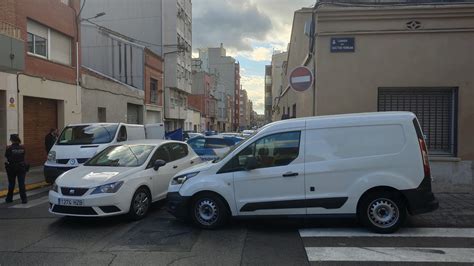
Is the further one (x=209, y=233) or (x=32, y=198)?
(x=32, y=198)

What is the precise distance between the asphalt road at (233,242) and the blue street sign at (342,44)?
4.52m

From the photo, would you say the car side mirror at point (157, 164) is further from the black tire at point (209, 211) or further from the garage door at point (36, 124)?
the garage door at point (36, 124)

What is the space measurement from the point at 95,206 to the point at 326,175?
12.4 feet

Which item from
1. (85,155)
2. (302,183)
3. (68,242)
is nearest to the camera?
(68,242)

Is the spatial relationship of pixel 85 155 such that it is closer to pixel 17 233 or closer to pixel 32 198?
pixel 32 198

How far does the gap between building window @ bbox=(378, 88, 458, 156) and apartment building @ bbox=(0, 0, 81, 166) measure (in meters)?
11.9

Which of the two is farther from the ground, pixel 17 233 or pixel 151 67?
pixel 151 67

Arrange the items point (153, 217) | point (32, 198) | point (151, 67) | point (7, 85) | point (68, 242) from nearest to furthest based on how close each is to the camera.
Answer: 1. point (68, 242)
2. point (153, 217)
3. point (32, 198)
4. point (7, 85)
5. point (151, 67)

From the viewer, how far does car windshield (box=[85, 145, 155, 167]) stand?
784cm

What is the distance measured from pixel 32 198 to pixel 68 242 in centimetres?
475

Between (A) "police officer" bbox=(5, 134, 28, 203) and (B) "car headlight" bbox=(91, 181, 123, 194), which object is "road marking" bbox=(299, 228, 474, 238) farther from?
(A) "police officer" bbox=(5, 134, 28, 203)

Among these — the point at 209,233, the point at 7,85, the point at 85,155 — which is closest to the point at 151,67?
the point at 7,85

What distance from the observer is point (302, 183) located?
249 inches

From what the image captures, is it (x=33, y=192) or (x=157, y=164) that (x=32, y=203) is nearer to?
(x=33, y=192)
